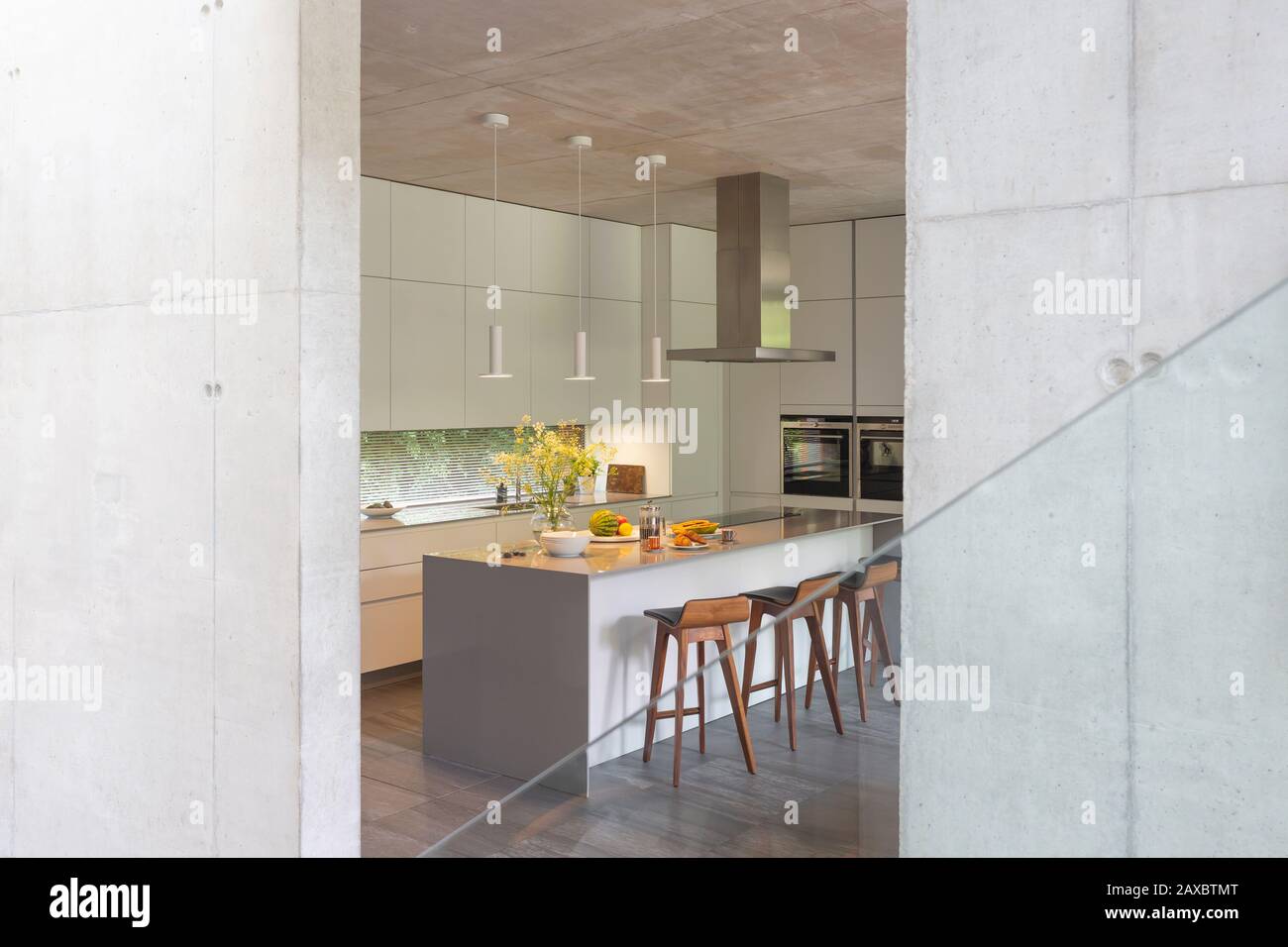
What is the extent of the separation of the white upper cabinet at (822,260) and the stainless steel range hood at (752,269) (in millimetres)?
1329

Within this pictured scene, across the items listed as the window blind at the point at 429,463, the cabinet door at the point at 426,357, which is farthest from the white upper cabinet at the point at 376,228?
A: the window blind at the point at 429,463

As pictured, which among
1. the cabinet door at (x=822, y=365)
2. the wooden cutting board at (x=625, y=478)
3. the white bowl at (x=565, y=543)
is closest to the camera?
the white bowl at (x=565, y=543)

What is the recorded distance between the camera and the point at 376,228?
19.3ft

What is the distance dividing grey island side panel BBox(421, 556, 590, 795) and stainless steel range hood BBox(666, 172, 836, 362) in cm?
210

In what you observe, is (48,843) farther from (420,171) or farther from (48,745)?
(420,171)

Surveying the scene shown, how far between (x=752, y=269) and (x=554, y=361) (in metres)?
1.61

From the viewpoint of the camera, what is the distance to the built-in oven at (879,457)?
7207 millimetres

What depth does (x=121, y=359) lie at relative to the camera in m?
2.88

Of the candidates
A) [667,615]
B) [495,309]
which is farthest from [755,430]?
[667,615]

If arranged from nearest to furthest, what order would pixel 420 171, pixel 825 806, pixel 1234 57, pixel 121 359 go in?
pixel 825 806, pixel 1234 57, pixel 121 359, pixel 420 171

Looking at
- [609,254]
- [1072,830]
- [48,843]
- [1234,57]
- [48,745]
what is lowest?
[48,843]

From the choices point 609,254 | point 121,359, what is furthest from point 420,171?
point 121,359

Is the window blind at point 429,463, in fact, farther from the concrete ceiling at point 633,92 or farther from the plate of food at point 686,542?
the plate of food at point 686,542
